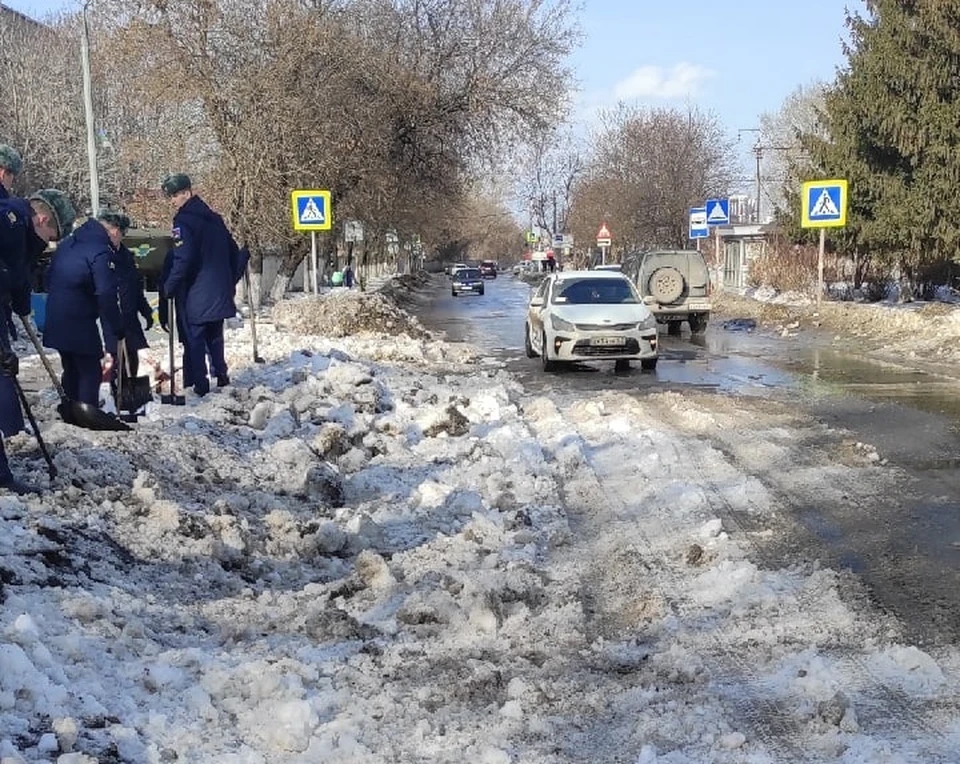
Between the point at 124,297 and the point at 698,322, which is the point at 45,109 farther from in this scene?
the point at 124,297

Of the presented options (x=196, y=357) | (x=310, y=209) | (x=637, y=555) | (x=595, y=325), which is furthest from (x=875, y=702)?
(x=310, y=209)

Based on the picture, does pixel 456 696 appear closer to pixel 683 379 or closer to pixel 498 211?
pixel 683 379

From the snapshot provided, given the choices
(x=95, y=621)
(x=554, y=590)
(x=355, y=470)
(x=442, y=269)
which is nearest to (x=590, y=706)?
(x=554, y=590)

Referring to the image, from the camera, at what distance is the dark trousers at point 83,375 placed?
25.2ft

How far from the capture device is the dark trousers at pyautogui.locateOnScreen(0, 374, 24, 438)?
6422 mm

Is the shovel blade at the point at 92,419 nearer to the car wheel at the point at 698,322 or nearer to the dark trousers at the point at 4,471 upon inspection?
the dark trousers at the point at 4,471

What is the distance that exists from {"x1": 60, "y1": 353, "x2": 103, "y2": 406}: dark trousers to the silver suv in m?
18.1

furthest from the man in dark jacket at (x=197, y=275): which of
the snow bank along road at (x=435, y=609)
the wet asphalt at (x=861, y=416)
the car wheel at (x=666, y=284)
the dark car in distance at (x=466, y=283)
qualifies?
the dark car in distance at (x=466, y=283)

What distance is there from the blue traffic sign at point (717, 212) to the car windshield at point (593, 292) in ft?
47.5

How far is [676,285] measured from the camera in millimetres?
24750

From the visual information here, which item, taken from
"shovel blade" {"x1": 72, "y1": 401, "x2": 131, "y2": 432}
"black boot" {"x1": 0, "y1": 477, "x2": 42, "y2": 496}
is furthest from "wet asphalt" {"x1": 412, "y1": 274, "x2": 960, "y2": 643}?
"shovel blade" {"x1": 72, "y1": 401, "x2": 131, "y2": 432}

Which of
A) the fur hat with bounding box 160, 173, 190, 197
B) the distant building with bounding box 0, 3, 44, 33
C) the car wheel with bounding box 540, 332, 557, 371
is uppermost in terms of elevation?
the distant building with bounding box 0, 3, 44, 33

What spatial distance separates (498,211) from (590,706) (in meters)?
114

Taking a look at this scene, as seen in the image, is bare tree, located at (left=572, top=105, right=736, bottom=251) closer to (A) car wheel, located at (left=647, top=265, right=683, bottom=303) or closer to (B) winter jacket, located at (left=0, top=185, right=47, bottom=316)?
(A) car wheel, located at (left=647, top=265, right=683, bottom=303)
